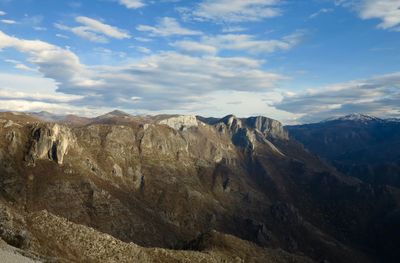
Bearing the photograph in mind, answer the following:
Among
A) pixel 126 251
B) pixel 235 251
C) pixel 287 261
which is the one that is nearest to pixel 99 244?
pixel 126 251

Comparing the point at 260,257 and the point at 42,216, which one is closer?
the point at 42,216

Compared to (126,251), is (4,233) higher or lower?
higher

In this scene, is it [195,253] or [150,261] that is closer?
[150,261]

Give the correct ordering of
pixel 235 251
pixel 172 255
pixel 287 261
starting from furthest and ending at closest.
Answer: pixel 287 261, pixel 235 251, pixel 172 255

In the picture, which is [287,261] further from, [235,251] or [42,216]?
[42,216]

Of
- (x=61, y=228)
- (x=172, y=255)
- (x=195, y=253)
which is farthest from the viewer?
(x=195, y=253)

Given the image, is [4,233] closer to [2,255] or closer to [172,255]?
[2,255]

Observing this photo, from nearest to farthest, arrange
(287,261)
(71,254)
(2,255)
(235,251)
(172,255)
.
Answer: (2,255), (71,254), (172,255), (235,251), (287,261)

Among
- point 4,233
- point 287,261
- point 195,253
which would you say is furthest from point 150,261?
point 287,261

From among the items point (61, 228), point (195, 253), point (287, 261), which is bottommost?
point (287, 261)
